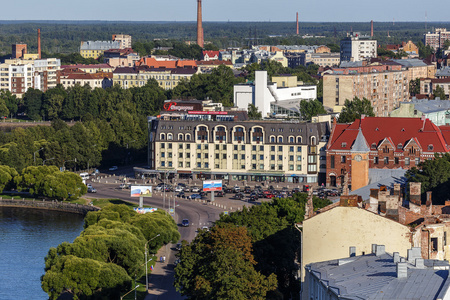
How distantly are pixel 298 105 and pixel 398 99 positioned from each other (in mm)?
37147

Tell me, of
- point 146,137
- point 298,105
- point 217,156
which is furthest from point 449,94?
point 217,156

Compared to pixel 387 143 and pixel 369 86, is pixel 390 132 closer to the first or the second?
pixel 387 143

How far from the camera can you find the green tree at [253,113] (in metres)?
149

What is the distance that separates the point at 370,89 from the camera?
588ft

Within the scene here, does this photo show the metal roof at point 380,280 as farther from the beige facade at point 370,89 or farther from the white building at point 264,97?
the beige facade at point 370,89

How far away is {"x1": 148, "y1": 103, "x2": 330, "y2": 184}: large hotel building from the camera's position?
12388 cm

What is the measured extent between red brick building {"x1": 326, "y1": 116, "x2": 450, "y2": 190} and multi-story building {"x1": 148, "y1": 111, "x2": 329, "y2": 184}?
2590 mm

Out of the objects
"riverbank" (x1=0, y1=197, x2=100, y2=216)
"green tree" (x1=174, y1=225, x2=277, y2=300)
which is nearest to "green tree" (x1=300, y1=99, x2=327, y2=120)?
"riverbank" (x1=0, y1=197, x2=100, y2=216)

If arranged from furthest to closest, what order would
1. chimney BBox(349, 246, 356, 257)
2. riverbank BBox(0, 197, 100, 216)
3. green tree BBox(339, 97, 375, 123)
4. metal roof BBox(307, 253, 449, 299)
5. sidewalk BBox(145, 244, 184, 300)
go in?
green tree BBox(339, 97, 375, 123)
riverbank BBox(0, 197, 100, 216)
sidewalk BBox(145, 244, 184, 300)
chimney BBox(349, 246, 356, 257)
metal roof BBox(307, 253, 449, 299)

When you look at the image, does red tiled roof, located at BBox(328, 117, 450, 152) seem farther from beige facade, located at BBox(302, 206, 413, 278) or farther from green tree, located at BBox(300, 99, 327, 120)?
beige facade, located at BBox(302, 206, 413, 278)

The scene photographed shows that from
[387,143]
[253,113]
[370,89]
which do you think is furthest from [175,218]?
[370,89]

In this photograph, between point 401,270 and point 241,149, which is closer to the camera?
point 401,270

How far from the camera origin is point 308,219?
5653 centimetres

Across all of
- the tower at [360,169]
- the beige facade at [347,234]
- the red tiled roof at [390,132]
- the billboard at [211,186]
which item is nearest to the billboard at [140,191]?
the billboard at [211,186]
